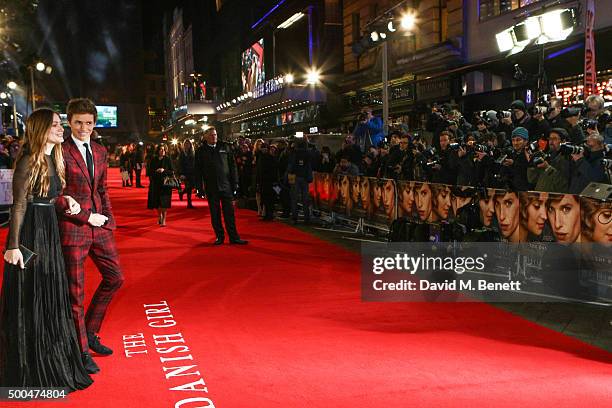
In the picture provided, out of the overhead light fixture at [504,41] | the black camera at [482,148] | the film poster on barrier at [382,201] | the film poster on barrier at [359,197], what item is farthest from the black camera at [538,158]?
the overhead light fixture at [504,41]

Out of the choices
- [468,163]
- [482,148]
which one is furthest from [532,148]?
[468,163]

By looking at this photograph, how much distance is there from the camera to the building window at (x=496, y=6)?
18.0 meters

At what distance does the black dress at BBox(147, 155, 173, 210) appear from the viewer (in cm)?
1622

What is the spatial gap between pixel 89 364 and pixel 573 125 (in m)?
7.93

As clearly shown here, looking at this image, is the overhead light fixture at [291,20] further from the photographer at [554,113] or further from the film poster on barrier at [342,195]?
the photographer at [554,113]

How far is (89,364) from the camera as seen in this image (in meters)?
5.51

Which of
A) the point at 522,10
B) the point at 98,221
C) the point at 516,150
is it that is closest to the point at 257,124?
the point at 522,10

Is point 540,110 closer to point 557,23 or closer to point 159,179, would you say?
point 557,23

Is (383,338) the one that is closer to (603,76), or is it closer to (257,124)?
(603,76)

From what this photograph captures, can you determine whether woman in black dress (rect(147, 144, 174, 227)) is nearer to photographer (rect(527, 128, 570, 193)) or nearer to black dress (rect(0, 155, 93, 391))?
photographer (rect(527, 128, 570, 193))

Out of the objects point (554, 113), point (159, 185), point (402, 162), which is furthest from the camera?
point (159, 185)

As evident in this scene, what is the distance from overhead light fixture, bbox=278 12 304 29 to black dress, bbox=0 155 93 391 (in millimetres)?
36649

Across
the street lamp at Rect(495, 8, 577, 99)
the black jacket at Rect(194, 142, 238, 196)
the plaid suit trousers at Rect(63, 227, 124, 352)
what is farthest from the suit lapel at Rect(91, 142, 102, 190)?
the street lamp at Rect(495, 8, 577, 99)

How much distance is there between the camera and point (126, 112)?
11650 cm
